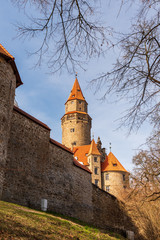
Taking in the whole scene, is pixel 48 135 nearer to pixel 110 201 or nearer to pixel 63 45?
pixel 110 201

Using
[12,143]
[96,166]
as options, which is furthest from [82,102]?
[12,143]

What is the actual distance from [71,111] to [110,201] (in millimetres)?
36241

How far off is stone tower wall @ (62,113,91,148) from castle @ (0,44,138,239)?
3109 cm

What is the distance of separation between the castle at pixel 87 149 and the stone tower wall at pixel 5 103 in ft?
85.1

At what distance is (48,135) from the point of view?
14602 mm

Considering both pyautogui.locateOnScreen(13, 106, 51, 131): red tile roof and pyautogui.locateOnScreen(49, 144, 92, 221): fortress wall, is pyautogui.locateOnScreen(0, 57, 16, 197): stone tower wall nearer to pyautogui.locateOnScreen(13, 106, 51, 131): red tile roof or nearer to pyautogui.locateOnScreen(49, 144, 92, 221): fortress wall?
pyautogui.locateOnScreen(13, 106, 51, 131): red tile roof

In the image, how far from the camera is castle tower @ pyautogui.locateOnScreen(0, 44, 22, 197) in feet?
34.7

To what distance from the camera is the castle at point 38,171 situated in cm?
1120

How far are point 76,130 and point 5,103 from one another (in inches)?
1602

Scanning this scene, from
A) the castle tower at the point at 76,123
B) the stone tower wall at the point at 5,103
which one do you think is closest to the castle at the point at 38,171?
the stone tower wall at the point at 5,103

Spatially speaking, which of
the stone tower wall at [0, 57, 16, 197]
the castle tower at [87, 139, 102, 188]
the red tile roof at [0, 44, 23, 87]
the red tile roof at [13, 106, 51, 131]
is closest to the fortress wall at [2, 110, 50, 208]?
the red tile roof at [13, 106, 51, 131]

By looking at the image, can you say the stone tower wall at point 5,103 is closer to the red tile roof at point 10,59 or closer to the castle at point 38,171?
the castle at point 38,171

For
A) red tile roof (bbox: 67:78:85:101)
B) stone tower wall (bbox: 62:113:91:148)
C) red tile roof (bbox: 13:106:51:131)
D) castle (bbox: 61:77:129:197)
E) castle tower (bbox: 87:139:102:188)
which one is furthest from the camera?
red tile roof (bbox: 67:78:85:101)

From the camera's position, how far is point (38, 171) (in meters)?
13.2
